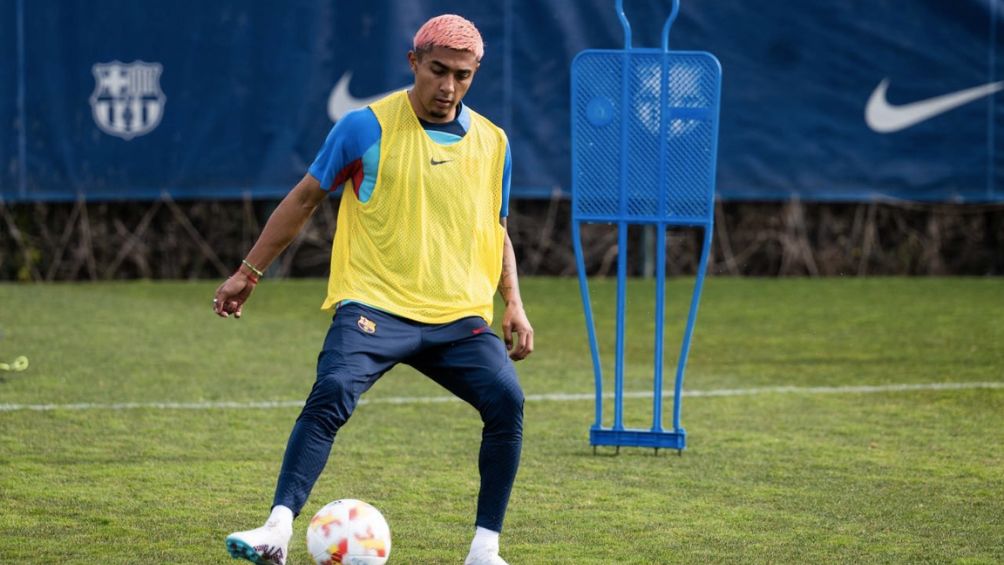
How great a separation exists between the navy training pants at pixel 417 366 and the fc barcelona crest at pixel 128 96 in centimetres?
946

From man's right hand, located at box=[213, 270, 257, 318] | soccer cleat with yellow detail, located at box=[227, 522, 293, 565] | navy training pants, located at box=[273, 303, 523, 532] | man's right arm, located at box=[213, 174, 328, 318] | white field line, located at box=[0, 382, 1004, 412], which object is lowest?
white field line, located at box=[0, 382, 1004, 412]

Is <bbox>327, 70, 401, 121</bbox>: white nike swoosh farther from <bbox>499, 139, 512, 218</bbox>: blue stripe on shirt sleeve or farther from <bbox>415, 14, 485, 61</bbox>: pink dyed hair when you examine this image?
<bbox>415, 14, 485, 61</bbox>: pink dyed hair

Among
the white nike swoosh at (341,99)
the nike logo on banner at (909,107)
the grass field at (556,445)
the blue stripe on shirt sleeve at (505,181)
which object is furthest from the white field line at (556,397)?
the white nike swoosh at (341,99)

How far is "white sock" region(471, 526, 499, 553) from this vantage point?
4.98 m

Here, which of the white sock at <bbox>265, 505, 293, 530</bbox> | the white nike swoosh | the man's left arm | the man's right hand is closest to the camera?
Answer: the white sock at <bbox>265, 505, 293, 530</bbox>

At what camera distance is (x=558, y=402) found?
8656 mm

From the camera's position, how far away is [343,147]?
193 inches

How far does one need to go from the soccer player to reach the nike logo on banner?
9723 mm

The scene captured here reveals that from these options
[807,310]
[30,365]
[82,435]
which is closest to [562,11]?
[807,310]

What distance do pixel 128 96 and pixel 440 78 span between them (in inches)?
379

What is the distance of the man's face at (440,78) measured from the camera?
4.86 meters

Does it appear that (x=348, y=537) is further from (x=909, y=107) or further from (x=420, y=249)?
(x=909, y=107)

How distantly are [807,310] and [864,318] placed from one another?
0.55m

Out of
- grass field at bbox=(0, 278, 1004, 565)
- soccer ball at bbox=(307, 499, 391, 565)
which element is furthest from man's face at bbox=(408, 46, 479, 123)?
grass field at bbox=(0, 278, 1004, 565)
